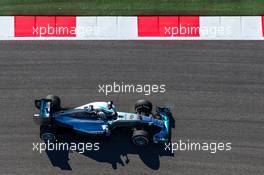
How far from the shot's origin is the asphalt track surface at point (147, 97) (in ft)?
55.3

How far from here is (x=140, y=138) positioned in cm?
1662

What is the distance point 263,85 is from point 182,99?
3.33 m

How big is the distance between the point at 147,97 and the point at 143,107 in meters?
1.16

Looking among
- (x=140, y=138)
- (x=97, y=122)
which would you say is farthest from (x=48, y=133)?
(x=140, y=138)

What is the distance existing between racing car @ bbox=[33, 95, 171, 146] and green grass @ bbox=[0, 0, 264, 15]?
542 cm

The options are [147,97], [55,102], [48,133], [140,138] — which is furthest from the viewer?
[147,97]

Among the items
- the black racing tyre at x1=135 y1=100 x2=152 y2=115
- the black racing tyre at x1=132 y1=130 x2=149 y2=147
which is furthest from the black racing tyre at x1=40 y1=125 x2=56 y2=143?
the black racing tyre at x1=135 y1=100 x2=152 y2=115

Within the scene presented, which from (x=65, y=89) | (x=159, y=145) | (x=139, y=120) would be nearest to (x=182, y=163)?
(x=159, y=145)

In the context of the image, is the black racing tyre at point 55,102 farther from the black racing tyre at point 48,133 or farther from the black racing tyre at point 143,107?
the black racing tyre at point 143,107

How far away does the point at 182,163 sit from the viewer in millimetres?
16828

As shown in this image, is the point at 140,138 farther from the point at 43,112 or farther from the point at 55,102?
the point at 43,112

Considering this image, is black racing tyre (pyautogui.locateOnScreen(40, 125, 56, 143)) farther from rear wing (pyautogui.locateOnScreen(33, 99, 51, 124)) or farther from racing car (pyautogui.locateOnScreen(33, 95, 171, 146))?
rear wing (pyautogui.locateOnScreen(33, 99, 51, 124))

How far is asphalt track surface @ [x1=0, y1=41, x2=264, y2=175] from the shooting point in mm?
16844

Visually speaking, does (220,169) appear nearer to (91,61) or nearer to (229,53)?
(229,53)
